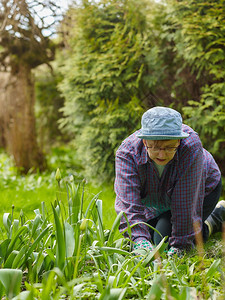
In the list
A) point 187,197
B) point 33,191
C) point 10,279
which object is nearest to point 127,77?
point 33,191

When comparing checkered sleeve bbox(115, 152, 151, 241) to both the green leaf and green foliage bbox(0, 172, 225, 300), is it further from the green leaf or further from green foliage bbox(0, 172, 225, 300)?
the green leaf

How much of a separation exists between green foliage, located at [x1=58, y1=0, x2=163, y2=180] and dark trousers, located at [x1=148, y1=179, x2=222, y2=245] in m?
1.99

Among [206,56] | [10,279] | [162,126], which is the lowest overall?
[10,279]

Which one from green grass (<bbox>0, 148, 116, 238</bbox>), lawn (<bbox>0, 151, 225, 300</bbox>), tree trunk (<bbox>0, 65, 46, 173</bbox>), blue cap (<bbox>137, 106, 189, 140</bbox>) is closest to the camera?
lawn (<bbox>0, 151, 225, 300</bbox>)

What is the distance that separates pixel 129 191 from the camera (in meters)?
2.45

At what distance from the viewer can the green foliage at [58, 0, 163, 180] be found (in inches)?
188

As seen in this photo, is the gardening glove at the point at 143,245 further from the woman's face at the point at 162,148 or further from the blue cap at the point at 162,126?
the blue cap at the point at 162,126

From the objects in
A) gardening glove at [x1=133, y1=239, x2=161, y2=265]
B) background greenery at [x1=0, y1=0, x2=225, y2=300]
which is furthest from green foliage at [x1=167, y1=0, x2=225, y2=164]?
gardening glove at [x1=133, y1=239, x2=161, y2=265]

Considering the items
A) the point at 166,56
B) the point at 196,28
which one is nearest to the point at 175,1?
the point at 196,28

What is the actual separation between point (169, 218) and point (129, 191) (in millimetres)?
544

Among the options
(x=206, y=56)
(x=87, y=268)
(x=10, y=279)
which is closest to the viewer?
(x=10, y=279)

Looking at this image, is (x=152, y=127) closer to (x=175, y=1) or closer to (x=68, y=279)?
(x=68, y=279)

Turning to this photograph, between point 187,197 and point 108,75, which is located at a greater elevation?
point 108,75

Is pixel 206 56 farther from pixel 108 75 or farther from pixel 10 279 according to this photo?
pixel 10 279
